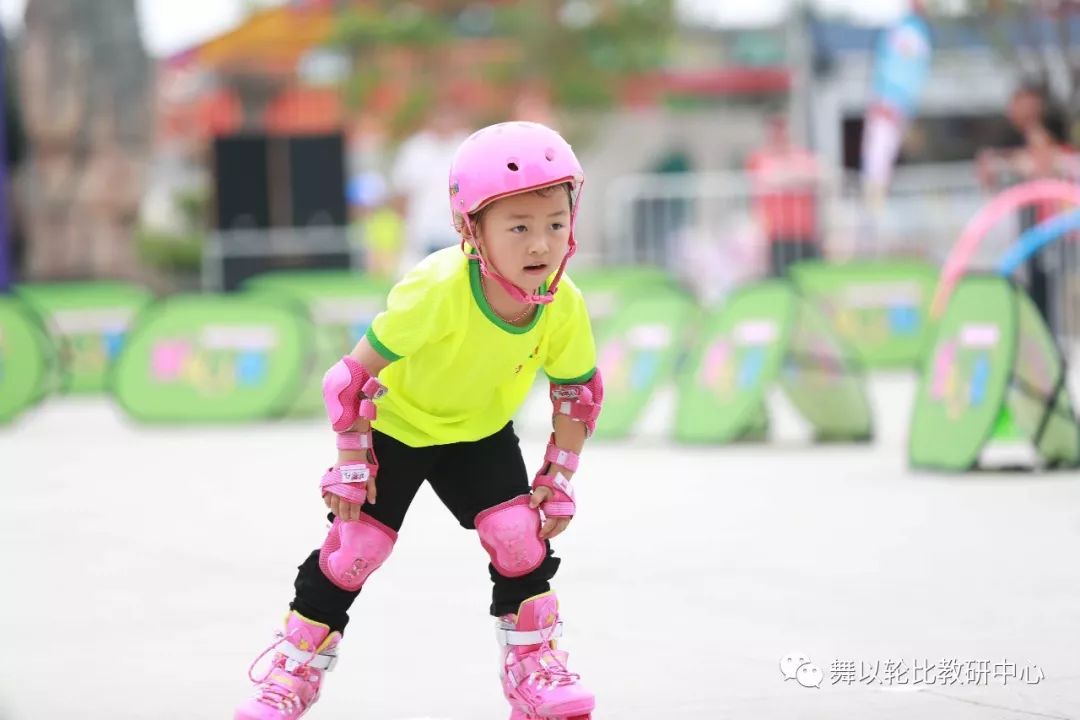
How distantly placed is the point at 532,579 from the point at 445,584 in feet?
7.81

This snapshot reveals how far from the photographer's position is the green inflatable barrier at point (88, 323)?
667 inches

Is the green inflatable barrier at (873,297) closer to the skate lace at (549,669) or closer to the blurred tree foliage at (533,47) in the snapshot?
the skate lace at (549,669)

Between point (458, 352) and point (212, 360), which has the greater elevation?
point (458, 352)

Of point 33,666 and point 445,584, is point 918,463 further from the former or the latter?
point 33,666

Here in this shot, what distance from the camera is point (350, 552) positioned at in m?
4.45

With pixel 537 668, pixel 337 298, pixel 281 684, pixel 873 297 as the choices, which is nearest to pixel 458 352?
pixel 537 668

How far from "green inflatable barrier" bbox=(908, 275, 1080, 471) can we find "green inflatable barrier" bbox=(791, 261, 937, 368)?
291 inches

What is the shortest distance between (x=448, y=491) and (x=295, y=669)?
58 cm

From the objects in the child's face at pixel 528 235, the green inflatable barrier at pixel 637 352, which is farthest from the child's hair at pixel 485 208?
the green inflatable barrier at pixel 637 352

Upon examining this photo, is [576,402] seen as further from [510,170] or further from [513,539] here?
[510,170]

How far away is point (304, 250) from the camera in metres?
22.5

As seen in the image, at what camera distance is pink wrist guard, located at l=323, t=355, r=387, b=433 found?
14.2ft

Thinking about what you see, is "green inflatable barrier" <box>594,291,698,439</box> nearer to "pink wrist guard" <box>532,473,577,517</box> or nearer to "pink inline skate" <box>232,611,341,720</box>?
"pink wrist guard" <box>532,473,577,517</box>

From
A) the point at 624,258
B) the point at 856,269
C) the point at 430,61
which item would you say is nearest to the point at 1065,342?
the point at 856,269
